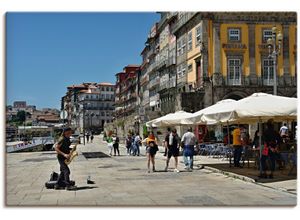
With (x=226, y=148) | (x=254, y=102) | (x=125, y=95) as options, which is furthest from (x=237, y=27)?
(x=125, y=95)

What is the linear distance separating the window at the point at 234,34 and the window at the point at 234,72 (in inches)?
65.1

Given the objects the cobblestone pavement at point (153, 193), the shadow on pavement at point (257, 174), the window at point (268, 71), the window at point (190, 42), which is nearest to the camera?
the cobblestone pavement at point (153, 193)

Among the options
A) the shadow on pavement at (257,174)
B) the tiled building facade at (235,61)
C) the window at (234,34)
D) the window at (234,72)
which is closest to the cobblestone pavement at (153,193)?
the shadow on pavement at (257,174)

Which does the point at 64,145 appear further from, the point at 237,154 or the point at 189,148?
the point at 237,154

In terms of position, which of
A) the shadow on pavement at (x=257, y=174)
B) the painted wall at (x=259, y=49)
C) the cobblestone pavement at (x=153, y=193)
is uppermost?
the painted wall at (x=259, y=49)

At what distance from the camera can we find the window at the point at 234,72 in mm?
36375

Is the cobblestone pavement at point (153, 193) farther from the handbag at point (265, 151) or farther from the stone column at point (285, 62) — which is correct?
the stone column at point (285, 62)

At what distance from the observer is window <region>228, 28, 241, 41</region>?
36181 millimetres

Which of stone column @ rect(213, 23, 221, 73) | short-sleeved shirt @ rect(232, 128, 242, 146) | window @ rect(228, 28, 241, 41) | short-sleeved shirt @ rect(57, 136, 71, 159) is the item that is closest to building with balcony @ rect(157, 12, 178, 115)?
stone column @ rect(213, 23, 221, 73)

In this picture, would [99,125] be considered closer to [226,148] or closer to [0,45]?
[226,148]

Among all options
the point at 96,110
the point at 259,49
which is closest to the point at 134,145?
the point at 259,49

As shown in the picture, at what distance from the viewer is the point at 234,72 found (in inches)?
1441

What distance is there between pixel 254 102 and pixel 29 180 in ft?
23.2

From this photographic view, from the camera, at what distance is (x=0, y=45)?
895cm
